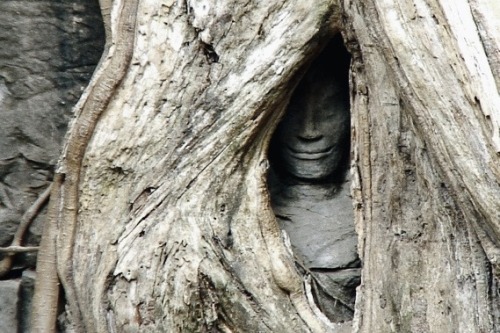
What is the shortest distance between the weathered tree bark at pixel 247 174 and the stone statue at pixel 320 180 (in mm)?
85

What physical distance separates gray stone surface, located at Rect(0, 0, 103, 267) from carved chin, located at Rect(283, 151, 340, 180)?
43 centimetres

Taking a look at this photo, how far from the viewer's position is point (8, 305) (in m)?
1.56

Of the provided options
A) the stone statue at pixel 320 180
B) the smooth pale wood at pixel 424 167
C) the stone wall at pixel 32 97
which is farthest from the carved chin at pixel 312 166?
the stone wall at pixel 32 97

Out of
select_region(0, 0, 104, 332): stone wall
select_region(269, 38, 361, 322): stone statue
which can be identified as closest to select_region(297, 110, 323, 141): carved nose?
select_region(269, 38, 361, 322): stone statue

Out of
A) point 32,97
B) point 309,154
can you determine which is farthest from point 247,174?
point 32,97

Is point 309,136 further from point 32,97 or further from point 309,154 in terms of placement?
point 32,97

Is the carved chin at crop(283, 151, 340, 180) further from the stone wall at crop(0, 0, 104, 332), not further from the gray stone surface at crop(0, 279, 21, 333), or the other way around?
the gray stone surface at crop(0, 279, 21, 333)

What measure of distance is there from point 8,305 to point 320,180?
608 millimetres

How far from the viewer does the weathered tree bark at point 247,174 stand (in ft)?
3.84

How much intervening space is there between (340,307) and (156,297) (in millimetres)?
303

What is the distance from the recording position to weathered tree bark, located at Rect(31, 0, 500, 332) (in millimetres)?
1171

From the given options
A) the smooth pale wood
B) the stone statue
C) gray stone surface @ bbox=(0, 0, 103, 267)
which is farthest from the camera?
gray stone surface @ bbox=(0, 0, 103, 267)

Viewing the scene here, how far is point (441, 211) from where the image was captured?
3.96ft

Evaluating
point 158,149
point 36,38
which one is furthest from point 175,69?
point 36,38
